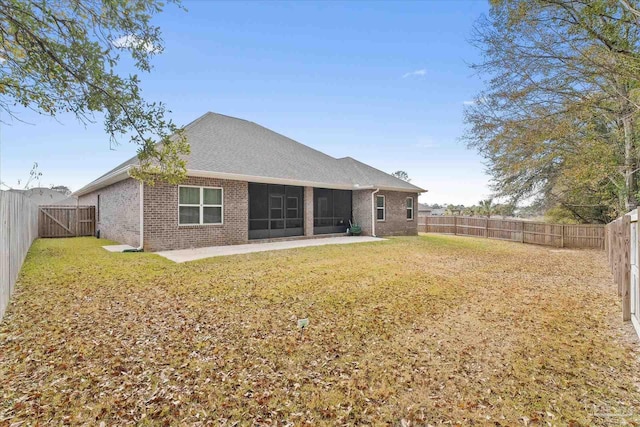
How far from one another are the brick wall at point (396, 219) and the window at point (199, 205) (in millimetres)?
9471

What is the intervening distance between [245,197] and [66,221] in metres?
11.8

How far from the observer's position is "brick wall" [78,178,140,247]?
11.3 meters

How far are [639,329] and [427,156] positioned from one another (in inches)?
945

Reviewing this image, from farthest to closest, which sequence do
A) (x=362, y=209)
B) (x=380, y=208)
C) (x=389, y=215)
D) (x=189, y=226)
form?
(x=389, y=215) → (x=380, y=208) → (x=362, y=209) → (x=189, y=226)

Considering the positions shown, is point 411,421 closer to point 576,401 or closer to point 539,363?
point 576,401

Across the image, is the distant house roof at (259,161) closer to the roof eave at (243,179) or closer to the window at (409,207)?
the roof eave at (243,179)

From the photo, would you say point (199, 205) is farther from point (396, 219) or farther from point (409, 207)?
point (409, 207)

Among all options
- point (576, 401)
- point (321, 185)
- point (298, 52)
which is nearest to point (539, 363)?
point (576, 401)

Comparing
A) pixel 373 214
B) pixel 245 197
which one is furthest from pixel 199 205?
pixel 373 214

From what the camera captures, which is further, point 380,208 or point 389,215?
point 389,215

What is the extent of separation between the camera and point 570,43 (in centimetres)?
652

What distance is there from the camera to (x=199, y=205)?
38.7 ft

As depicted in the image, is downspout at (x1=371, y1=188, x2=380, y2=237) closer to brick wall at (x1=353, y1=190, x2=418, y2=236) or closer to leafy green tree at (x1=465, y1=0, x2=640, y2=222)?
brick wall at (x1=353, y1=190, x2=418, y2=236)

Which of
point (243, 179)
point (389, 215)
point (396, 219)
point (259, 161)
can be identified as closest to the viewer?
point (243, 179)
